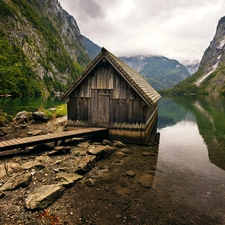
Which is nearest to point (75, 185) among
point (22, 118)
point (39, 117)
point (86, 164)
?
point (86, 164)

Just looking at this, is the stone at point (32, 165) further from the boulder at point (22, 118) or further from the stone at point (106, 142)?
the boulder at point (22, 118)

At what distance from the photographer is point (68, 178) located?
8.12m

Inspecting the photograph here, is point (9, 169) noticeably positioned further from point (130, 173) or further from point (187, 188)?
point (187, 188)

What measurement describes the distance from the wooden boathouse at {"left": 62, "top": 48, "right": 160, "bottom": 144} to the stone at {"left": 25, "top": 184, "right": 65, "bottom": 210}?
7.94 meters

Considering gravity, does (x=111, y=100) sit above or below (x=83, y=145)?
above

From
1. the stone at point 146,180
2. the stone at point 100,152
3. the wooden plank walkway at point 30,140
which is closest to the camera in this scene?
the stone at point 146,180

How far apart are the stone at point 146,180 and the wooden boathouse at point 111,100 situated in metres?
4.85

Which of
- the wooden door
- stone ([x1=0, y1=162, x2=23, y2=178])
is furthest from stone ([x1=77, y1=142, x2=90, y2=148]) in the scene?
stone ([x1=0, y1=162, x2=23, y2=178])

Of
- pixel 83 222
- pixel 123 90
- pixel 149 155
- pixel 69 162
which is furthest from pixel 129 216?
pixel 123 90

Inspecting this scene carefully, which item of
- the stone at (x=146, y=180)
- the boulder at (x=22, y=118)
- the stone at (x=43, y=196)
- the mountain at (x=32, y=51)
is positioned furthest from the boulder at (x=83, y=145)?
the mountain at (x=32, y=51)

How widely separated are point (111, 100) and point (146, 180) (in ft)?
23.8

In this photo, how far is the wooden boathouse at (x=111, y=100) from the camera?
1381 cm

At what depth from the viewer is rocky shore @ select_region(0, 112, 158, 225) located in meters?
5.94

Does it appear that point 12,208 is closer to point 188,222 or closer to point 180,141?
point 188,222
